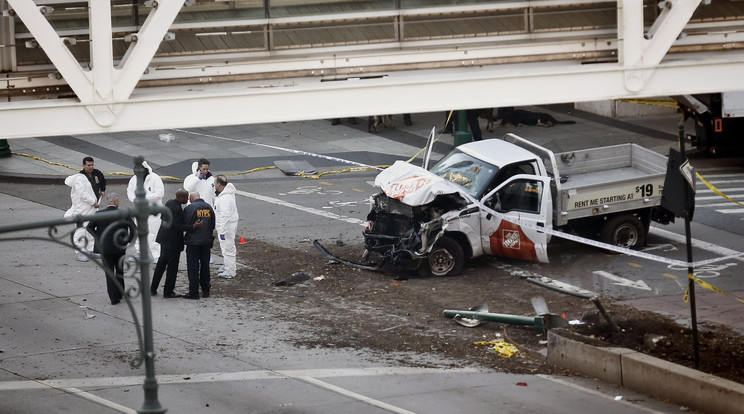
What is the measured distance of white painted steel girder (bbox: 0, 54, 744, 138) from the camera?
986 centimetres

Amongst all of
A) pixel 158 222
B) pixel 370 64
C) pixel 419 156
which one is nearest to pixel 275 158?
pixel 419 156

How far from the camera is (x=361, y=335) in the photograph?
13.6 m

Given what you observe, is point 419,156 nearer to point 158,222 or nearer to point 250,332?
point 158,222

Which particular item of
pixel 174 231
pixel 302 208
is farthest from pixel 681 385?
pixel 302 208

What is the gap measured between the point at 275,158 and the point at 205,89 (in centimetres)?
1441

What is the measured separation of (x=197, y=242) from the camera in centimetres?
1495

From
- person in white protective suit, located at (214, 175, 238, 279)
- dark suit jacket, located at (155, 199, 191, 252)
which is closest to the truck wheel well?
person in white protective suit, located at (214, 175, 238, 279)

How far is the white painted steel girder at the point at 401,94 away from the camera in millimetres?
9859

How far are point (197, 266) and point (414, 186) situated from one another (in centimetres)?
326

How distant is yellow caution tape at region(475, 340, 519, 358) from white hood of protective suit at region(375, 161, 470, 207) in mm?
2836

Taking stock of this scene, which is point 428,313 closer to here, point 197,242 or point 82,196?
point 197,242

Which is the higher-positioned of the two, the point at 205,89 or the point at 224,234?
the point at 205,89

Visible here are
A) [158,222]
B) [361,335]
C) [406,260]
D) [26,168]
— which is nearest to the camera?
[361,335]

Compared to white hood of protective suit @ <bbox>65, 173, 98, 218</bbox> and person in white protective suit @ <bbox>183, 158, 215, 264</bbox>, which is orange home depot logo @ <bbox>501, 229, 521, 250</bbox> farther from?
white hood of protective suit @ <bbox>65, 173, 98, 218</bbox>
